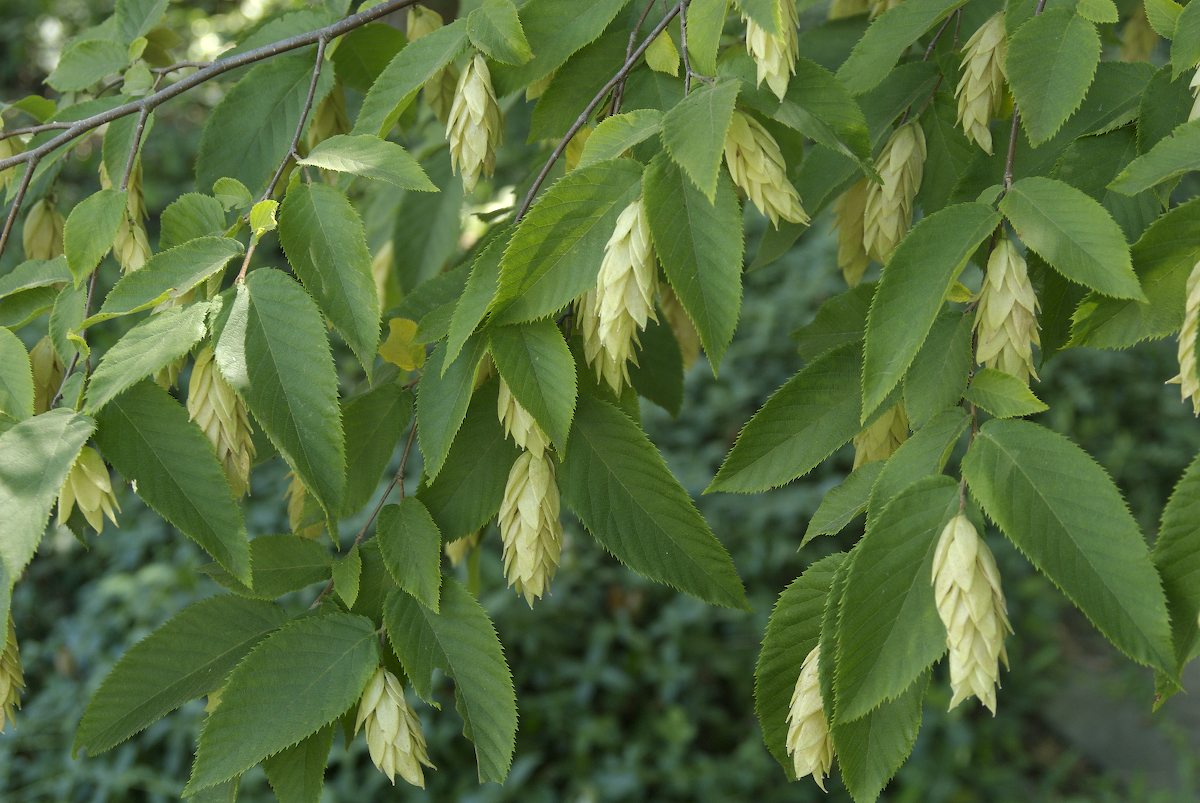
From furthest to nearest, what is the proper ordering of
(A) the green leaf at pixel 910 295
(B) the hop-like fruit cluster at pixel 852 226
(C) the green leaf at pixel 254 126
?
1. (B) the hop-like fruit cluster at pixel 852 226
2. (C) the green leaf at pixel 254 126
3. (A) the green leaf at pixel 910 295

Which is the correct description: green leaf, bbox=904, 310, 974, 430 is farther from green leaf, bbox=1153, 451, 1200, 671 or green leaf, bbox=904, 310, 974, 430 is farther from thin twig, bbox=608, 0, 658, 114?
thin twig, bbox=608, 0, 658, 114

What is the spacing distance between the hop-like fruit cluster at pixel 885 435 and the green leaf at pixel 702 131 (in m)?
0.30

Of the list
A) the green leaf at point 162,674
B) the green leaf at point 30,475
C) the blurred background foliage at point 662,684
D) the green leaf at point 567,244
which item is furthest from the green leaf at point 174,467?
the blurred background foliage at point 662,684

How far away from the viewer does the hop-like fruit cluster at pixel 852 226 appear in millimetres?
1309

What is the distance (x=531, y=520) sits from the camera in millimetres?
973

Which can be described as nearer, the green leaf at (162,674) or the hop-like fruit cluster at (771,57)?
the hop-like fruit cluster at (771,57)

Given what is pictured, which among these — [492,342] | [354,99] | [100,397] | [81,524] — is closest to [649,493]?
[492,342]

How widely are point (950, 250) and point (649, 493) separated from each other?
0.32 metres

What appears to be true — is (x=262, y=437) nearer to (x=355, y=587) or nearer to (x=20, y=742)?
(x=355, y=587)

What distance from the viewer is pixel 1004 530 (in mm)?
756

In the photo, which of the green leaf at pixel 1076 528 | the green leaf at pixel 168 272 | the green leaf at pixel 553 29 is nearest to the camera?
the green leaf at pixel 1076 528

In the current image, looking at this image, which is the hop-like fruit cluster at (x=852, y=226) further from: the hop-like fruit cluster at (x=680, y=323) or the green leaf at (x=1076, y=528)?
the green leaf at (x=1076, y=528)

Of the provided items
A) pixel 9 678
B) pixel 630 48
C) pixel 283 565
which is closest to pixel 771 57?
pixel 630 48

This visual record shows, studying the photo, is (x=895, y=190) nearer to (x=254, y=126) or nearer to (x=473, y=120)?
(x=473, y=120)
